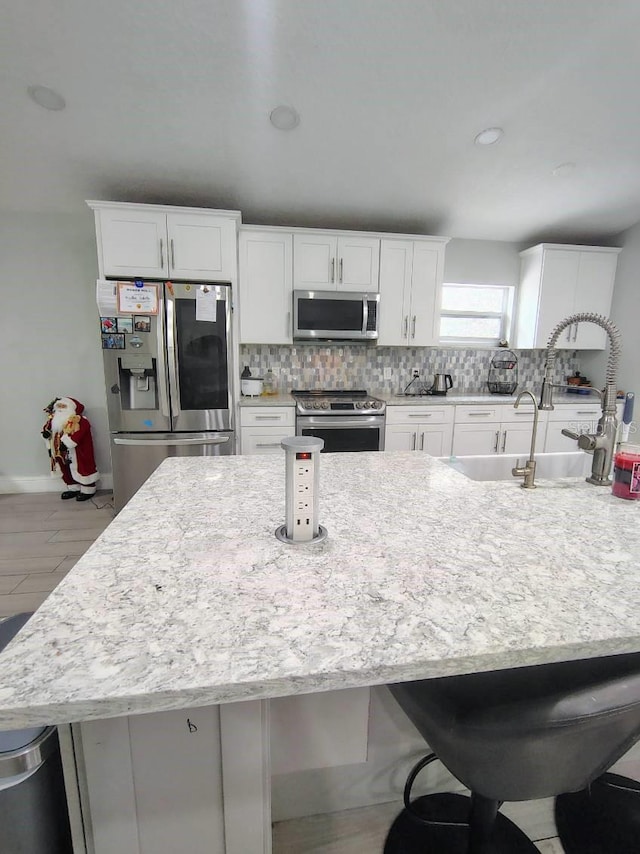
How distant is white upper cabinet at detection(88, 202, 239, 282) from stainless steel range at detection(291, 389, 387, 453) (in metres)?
1.16

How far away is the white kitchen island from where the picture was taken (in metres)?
0.53

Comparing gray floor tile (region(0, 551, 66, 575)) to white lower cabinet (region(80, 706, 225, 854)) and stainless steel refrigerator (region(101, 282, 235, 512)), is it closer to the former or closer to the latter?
stainless steel refrigerator (region(101, 282, 235, 512))

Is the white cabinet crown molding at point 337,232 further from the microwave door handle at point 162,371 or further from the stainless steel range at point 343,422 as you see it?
the stainless steel range at point 343,422

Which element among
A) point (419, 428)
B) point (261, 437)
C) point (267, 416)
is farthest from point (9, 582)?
point (419, 428)

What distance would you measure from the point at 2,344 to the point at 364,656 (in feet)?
13.6

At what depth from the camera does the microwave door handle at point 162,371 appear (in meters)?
2.87

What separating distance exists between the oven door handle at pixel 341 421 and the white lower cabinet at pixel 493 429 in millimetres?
716

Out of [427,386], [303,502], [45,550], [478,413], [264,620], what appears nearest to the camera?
[264,620]

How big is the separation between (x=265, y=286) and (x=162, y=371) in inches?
42.9

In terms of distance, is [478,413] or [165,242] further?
[478,413]

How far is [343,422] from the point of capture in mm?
3156

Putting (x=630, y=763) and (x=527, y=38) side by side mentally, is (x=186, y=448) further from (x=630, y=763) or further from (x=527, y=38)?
(x=527, y=38)

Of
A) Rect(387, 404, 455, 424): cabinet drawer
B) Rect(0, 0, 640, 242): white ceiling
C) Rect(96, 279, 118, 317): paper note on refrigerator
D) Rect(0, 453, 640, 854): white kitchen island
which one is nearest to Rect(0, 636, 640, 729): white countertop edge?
Rect(0, 453, 640, 854): white kitchen island

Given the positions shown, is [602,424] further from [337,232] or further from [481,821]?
[337,232]
